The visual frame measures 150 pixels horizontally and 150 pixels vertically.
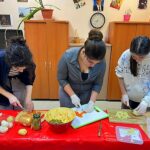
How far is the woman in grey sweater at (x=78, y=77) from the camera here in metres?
1.45

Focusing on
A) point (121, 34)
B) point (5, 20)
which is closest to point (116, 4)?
point (121, 34)

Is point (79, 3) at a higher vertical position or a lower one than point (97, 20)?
higher

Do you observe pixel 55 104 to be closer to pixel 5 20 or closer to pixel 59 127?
pixel 5 20

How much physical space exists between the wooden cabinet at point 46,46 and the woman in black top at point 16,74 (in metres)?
1.50

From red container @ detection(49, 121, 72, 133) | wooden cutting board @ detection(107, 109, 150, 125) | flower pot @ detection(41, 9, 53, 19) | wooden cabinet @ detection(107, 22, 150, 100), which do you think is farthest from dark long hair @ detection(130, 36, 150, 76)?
flower pot @ detection(41, 9, 53, 19)

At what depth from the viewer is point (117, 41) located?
2.96 meters

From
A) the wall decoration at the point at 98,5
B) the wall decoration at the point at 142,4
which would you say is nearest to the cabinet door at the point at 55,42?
the wall decoration at the point at 98,5

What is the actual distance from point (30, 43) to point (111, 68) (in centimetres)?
132

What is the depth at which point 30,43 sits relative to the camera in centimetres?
295

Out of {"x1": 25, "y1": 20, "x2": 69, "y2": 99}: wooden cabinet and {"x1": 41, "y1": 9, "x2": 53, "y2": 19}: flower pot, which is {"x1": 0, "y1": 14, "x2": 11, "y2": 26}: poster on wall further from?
{"x1": 41, "y1": 9, "x2": 53, "y2": 19}: flower pot

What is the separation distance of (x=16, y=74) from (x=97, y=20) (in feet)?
7.21

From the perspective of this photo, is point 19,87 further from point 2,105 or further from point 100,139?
point 100,139

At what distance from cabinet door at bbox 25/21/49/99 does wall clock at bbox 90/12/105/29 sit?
862 mm

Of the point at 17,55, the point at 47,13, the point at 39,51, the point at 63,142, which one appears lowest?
the point at 63,142
